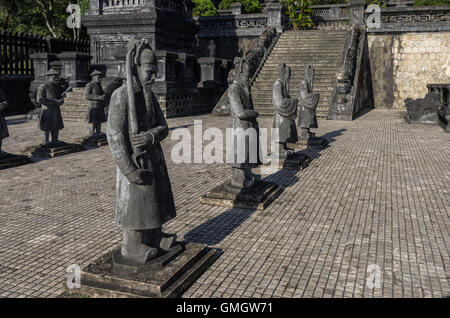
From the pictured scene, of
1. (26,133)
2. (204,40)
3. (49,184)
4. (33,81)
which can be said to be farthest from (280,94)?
(204,40)

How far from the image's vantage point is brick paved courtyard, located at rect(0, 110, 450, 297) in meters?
4.22

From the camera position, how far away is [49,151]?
10117 millimetres

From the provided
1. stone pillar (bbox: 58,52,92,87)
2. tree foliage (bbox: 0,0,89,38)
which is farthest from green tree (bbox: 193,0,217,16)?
stone pillar (bbox: 58,52,92,87)

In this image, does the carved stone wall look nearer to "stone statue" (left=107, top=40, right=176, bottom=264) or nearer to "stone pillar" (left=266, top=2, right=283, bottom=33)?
"stone pillar" (left=266, top=2, right=283, bottom=33)

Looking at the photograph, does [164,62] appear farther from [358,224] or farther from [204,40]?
[358,224]

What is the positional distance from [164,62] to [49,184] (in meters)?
9.60

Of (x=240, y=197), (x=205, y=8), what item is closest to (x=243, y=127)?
(x=240, y=197)

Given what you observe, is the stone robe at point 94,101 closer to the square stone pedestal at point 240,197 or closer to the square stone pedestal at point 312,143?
the square stone pedestal at point 312,143

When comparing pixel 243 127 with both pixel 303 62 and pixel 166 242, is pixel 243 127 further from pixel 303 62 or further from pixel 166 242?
pixel 303 62

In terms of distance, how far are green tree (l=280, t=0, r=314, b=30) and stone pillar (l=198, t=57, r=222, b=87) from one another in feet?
22.3

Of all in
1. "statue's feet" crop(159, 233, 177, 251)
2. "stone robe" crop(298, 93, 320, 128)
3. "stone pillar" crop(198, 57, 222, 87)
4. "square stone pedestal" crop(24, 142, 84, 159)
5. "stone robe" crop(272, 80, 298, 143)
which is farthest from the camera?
"stone pillar" crop(198, 57, 222, 87)

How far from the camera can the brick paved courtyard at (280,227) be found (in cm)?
422

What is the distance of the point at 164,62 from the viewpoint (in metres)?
16.4

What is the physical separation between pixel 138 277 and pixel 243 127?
133 inches
